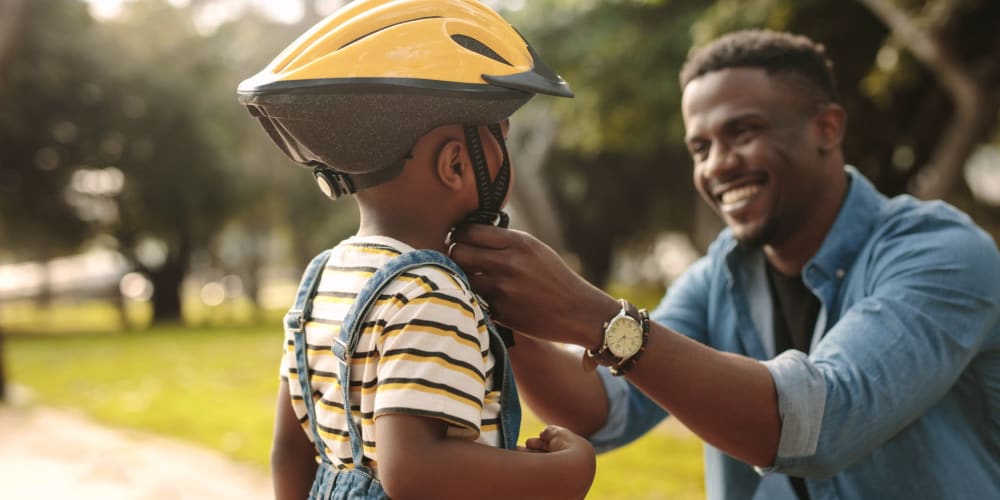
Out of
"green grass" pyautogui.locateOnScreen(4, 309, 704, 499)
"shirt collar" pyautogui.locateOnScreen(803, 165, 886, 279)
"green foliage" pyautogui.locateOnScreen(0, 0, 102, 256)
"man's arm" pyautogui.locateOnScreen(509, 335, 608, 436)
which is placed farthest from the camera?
"green foliage" pyautogui.locateOnScreen(0, 0, 102, 256)

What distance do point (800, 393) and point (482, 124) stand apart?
950mm

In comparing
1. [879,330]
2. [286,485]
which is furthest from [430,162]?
[879,330]

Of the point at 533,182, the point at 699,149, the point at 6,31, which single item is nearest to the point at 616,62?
the point at 533,182

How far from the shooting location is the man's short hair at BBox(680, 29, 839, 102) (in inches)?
116

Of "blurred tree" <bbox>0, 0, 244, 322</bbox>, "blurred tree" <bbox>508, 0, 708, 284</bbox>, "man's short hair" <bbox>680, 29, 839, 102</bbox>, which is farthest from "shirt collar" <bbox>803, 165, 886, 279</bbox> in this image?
"blurred tree" <bbox>0, 0, 244, 322</bbox>

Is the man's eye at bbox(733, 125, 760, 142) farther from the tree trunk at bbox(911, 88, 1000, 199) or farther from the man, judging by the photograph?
the tree trunk at bbox(911, 88, 1000, 199)

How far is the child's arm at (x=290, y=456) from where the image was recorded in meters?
2.03

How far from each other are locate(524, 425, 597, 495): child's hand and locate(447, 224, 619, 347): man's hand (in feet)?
0.89

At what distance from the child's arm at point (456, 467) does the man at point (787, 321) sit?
1.26ft

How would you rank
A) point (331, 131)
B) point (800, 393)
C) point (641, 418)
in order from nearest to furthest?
point (331, 131) < point (800, 393) < point (641, 418)

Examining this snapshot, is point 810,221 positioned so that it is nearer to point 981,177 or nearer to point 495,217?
point 495,217

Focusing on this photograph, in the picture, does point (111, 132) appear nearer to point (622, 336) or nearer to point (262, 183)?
point (262, 183)

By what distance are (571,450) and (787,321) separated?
1514 millimetres

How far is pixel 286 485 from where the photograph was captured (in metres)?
2.04
